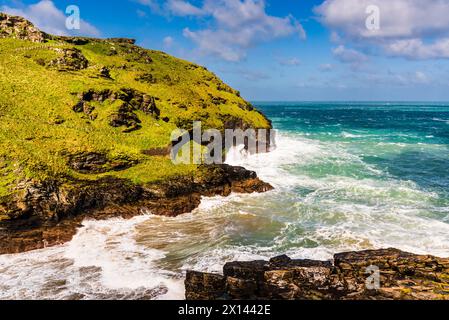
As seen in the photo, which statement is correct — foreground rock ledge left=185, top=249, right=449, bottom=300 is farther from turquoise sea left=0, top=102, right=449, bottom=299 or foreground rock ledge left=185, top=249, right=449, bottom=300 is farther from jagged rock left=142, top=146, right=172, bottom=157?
jagged rock left=142, top=146, right=172, bottom=157

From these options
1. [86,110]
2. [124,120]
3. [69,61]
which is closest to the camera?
[86,110]

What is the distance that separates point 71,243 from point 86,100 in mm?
22233

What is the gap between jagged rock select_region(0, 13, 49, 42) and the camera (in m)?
51.8

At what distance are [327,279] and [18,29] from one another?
54779 mm

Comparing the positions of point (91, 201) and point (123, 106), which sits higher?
point (123, 106)

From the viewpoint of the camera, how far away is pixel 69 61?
1934 inches

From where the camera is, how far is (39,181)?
28.2 meters

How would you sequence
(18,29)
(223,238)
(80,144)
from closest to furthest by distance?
(223,238) < (80,144) < (18,29)

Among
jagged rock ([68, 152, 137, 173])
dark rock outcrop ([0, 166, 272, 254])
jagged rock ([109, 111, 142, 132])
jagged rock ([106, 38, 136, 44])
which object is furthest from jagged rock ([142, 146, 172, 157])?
jagged rock ([106, 38, 136, 44])

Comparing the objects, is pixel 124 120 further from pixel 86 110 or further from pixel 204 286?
pixel 204 286

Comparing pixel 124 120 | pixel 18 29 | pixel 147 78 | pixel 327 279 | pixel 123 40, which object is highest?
pixel 123 40

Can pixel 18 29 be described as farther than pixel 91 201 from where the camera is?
Yes

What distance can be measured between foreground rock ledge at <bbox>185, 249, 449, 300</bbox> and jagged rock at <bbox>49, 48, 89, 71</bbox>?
39150 millimetres

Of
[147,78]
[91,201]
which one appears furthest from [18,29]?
[91,201]
